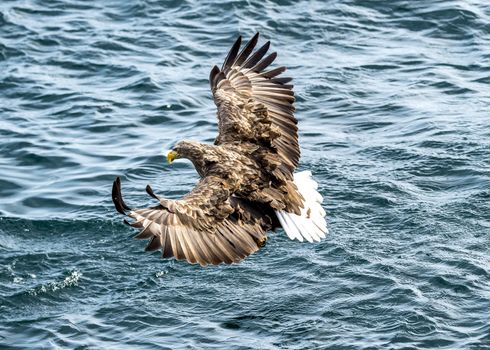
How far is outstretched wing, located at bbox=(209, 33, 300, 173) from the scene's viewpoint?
10125 millimetres

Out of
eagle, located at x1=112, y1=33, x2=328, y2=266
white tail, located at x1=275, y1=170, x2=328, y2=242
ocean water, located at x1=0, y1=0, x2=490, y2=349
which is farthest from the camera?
white tail, located at x1=275, y1=170, x2=328, y2=242

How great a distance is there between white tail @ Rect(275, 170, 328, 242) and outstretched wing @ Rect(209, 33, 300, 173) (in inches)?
11.7

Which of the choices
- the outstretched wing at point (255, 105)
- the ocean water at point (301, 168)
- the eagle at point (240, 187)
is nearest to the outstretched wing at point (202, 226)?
the eagle at point (240, 187)

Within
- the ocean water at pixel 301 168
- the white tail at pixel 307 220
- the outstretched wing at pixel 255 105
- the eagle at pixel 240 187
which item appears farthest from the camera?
the outstretched wing at pixel 255 105

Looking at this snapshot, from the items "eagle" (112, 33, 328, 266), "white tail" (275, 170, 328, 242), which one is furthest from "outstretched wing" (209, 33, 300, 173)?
"white tail" (275, 170, 328, 242)

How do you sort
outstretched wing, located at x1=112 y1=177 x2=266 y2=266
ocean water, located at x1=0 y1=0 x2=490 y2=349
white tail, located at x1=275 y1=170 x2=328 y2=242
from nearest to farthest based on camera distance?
outstretched wing, located at x1=112 y1=177 x2=266 y2=266 → ocean water, located at x1=0 y1=0 x2=490 y2=349 → white tail, located at x1=275 y1=170 x2=328 y2=242

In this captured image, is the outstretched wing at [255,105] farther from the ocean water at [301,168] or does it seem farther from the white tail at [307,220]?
the ocean water at [301,168]

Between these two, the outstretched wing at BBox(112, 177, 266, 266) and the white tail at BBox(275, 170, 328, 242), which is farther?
the white tail at BBox(275, 170, 328, 242)

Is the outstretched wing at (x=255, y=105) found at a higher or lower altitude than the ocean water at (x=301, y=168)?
higher

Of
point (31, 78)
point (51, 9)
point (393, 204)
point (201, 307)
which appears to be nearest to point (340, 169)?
point (393, 204)

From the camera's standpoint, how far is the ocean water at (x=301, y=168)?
9156 mm

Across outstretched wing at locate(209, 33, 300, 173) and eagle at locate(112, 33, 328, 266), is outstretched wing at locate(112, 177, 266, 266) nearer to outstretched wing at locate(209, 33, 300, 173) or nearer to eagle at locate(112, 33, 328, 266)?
eagle at locate(112, 33, 328, 266)

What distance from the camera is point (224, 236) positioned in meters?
8.75

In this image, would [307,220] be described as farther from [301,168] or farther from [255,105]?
[301,168]
